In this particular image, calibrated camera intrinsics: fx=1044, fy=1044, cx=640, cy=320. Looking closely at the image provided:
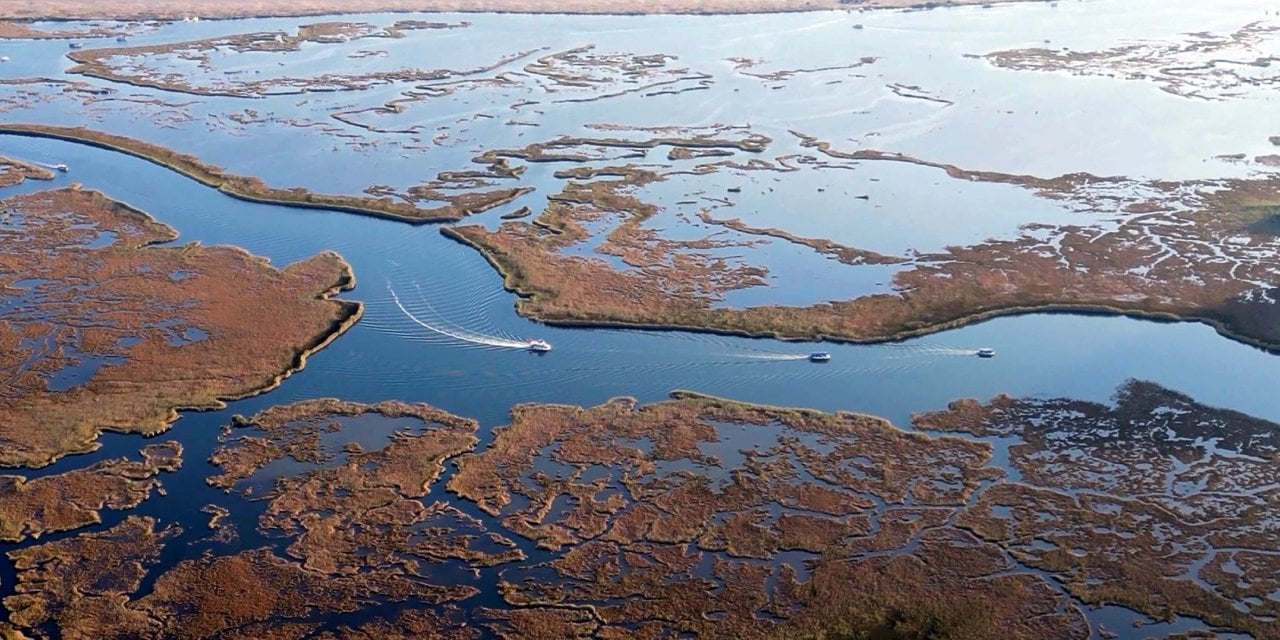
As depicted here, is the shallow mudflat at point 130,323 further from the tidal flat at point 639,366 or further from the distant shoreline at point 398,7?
the distant shoreline at point 398,7

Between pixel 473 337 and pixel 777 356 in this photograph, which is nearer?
pixel 777 356

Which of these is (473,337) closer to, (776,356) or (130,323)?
(776,356)

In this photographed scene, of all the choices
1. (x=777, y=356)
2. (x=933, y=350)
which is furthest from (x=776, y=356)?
(x=933, y=350)

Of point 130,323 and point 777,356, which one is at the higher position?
point 130,323

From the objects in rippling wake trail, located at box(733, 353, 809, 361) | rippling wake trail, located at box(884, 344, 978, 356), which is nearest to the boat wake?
rippling wake trail, located at box(733, 353, 809, 361)

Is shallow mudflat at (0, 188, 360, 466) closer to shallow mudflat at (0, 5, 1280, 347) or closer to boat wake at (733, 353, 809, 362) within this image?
shallow mudflat at (0, 5, 1280, 347)
